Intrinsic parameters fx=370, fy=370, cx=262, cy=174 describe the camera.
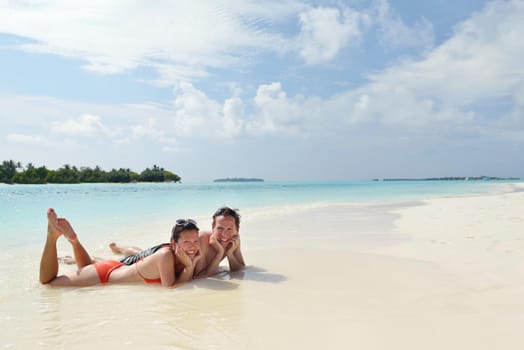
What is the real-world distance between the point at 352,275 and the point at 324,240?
3.07 metres

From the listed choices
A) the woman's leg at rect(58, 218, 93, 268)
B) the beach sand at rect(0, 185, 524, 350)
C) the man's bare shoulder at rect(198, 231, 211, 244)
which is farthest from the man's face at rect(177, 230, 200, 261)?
the woman's leg at rect(58, 218, 93, 268)

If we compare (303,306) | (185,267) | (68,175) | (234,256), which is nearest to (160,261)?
(185,267)

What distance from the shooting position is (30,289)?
4.59 meters

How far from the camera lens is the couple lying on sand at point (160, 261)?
4.59 metres

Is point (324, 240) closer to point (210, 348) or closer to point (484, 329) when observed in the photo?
point (484, 329)

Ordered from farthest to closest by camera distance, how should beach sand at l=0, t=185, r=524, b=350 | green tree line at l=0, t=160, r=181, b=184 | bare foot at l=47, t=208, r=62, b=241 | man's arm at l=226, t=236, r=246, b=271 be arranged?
green tree line at l=0, t=160, r=181, b=184 < man's arm at l=226, t=236, r=246, b=271 < bare foot at l=47, t=208, r=62, b=241 < beach sand at l=0, t=185, r=524, b=350

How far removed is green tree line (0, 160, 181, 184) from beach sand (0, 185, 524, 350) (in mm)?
110751

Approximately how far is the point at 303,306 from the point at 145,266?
2167mm

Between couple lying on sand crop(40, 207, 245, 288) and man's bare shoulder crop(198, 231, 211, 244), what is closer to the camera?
couple lying on sand crop(40, 207, 245, 288)

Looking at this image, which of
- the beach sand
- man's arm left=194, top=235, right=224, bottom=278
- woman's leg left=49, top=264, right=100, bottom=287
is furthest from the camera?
man's arm left=194, top=235, right=224, bottom=278

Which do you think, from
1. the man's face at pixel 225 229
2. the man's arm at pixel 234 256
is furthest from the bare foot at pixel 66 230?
the man's arm at pixel 234 256

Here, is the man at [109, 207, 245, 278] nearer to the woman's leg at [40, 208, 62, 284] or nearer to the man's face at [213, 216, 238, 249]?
the man's face at [213, 216, 238, 249]

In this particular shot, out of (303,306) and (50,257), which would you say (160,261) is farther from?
(303,306)

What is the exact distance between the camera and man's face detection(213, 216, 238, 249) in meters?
5.14
